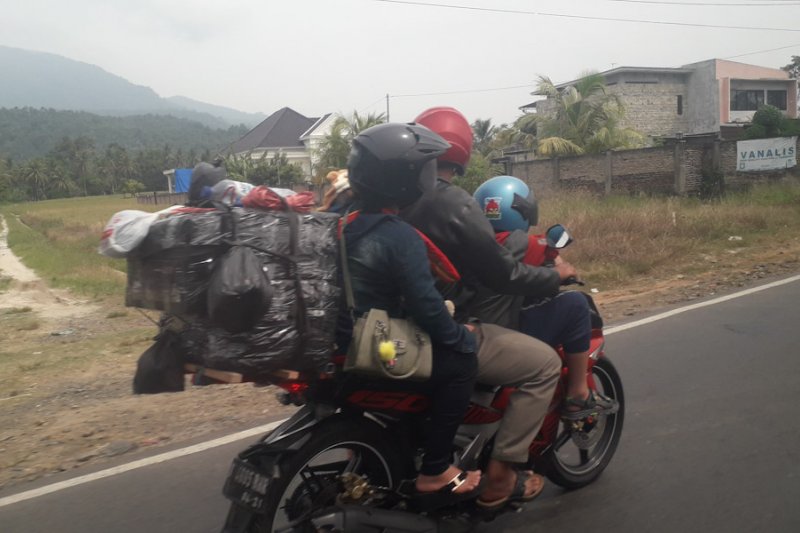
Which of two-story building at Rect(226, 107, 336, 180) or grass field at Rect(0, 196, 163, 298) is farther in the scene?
two-story building at Rect(226, 107, 336, 180)

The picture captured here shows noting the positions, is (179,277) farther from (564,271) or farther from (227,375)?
(564,271)

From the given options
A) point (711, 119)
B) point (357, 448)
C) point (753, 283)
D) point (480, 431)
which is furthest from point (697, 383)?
point (711, 119)

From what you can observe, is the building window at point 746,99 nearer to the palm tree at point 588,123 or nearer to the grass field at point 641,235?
the palm tree at point 588,123

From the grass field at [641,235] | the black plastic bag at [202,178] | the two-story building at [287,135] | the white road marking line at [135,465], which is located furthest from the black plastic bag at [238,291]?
the two-story building at [287,135]

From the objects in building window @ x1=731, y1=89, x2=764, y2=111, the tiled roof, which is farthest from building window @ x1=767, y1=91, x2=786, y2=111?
the tiled roof

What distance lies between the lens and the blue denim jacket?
2400 millimetres

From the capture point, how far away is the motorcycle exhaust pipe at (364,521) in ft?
8.26

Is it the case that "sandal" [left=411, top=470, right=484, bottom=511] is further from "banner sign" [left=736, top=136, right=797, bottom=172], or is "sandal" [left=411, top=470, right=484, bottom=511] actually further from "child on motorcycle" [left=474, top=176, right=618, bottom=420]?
"banner sign" [left=736, top=136, right=797, bottom=172]

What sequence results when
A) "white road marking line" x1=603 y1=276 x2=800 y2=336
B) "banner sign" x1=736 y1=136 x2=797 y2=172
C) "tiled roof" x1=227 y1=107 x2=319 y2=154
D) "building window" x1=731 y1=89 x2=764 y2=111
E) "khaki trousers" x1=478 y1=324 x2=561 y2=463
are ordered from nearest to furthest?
"khaki trousers" x1=478 y1=324 x2=561 y2=463, "white road marking line" x1=603 y1=276 x2=800 y2=336, "banner sign" x1=736 y1=136 x2=797 y2=172, "building window" x1=731 y1=89 x2=764 y2=111, "tiled roof" x1=227 y1=107 x2=319 y2=154

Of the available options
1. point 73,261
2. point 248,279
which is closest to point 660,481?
point 248,279

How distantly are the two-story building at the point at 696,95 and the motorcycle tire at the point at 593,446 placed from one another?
34.0 metres

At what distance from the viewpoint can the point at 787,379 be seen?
4820 millimetres

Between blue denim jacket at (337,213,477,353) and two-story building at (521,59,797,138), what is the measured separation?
35143 millimetres

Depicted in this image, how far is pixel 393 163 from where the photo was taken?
8.09 ft
